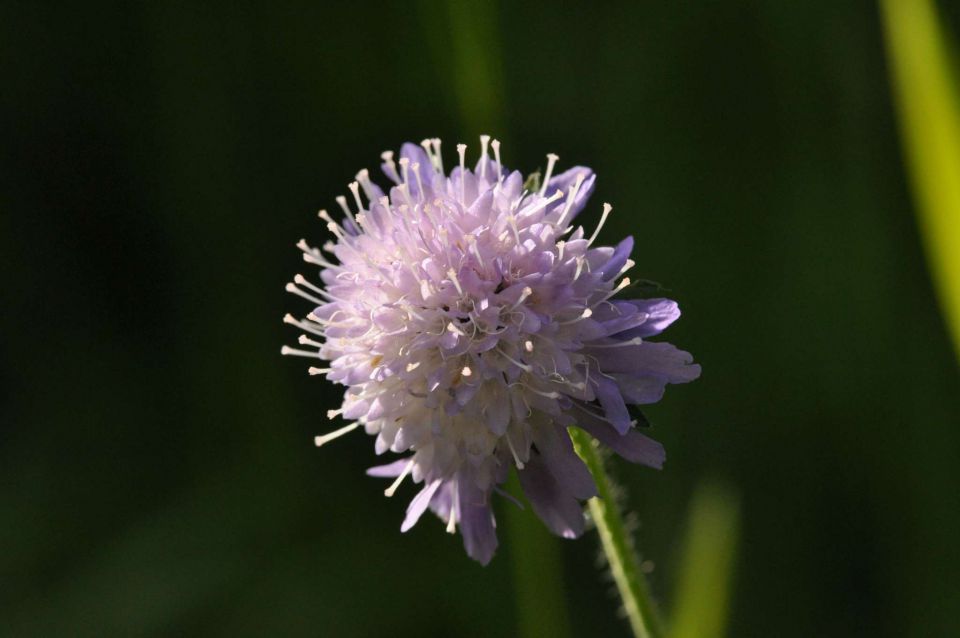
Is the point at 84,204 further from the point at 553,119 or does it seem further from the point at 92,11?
the point at 553,119

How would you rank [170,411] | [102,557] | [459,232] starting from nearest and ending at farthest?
[459,232] → [102,557] → [170,411]

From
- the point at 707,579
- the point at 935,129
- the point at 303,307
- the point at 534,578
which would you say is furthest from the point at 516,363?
the point at 303,307

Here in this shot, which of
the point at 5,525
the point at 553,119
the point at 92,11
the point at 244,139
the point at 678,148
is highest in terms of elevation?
the point at 92,11

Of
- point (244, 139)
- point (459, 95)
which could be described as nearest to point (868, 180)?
point (459, 95)

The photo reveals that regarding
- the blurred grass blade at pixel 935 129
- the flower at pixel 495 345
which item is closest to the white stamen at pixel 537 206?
the flower at pixel 495 345

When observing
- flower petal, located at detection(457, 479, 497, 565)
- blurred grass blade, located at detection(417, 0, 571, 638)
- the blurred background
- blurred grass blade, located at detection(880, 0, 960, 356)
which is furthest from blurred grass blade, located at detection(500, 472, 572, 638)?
blurred grass blade, located at detection(880, 0, 960, 356)

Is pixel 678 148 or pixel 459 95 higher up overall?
pixel 459 95
